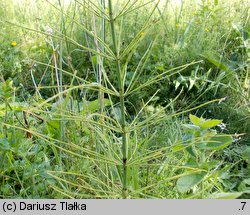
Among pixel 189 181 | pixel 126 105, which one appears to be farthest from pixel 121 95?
pixel 126 105

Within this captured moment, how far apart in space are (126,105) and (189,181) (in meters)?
1.34

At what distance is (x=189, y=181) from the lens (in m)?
1.85

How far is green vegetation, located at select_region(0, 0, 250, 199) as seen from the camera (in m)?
1.63

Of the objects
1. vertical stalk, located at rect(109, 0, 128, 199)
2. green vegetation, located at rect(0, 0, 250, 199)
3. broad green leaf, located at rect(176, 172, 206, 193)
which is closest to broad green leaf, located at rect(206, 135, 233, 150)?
green vegetation, located at rect(0, 0, 250, 199)

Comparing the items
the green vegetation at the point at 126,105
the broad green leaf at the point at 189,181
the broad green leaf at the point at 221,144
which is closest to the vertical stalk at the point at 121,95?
the green vegetation at the point at 126,105

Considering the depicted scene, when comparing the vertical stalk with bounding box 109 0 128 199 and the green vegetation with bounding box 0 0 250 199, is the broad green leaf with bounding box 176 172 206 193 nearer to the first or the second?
the green vegetation with bounding box 0 0 250 199

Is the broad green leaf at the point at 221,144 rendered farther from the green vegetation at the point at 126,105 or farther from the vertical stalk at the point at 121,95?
the vertical stalk at the point at 121,95

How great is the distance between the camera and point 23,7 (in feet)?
15.0

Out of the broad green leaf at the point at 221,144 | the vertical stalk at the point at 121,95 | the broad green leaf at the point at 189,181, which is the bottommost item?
the broad green leaf at the point at 189,181

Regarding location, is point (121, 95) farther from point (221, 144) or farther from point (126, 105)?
point (126, 105)

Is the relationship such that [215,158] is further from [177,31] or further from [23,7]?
[23,7]

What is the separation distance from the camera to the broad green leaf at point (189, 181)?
1838 mm

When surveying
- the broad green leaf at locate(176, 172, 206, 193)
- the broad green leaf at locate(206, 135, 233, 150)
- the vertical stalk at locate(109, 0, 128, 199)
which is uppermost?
the vertical stalk at locate(109, 0, 128, 199)

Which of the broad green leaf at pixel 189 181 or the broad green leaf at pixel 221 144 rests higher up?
the broad green leaf at pixel 221 144
